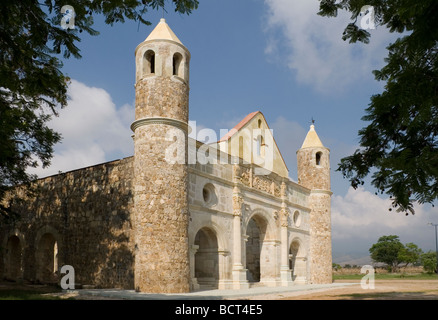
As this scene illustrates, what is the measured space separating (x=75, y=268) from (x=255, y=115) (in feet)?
39.4

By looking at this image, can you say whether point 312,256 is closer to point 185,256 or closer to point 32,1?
point 185,256

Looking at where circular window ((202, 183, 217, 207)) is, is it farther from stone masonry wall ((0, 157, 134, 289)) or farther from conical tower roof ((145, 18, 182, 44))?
conical tower roof ((145, 18, 182, 44))

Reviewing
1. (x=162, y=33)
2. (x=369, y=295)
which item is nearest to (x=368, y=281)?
(x=369, y=295)

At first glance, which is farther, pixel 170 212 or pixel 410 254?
pixel 410 254

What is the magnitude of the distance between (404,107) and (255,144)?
19010 mm

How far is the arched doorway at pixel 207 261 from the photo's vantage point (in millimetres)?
18328

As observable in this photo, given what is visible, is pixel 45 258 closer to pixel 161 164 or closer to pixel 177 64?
pixel 161 164

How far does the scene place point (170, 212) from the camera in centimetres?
1511

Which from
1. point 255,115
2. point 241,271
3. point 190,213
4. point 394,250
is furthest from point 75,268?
point 394,250

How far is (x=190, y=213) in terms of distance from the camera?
1697 cm

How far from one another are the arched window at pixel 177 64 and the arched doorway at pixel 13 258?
13.4m

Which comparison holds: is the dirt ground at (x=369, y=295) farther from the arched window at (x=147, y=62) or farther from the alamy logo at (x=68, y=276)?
the arched window at (x=147, y=62)

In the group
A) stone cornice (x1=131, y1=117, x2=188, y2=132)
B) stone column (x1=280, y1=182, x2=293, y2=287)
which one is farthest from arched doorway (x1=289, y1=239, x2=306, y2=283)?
stone cornice (x1=131, y1=117, x2=188, y2=132)

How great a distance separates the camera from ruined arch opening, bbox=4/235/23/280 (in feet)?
76.5
